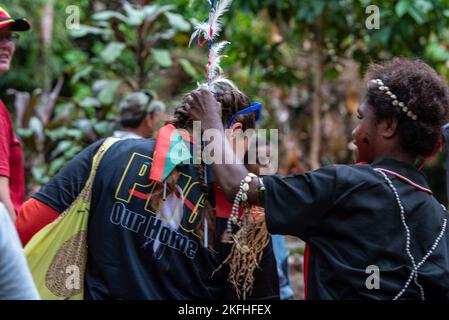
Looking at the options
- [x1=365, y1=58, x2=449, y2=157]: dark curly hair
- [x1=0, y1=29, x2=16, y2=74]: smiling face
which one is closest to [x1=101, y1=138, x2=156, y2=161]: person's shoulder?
[x1=365, y1=58, x2=449, y2=157]: dark curly hair

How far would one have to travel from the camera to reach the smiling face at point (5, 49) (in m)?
3.31

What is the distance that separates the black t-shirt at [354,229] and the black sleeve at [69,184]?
790mm

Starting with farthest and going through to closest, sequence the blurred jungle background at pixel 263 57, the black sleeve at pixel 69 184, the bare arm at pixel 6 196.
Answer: the blurred jungle background at pixel 263 57 → the bare arm at pixel 6 196 → the black sleeve at pixel 69 184

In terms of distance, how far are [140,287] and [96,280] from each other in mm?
220

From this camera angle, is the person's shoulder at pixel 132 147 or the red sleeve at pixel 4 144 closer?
the person's shoulder at pixel 132 147

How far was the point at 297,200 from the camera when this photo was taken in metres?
2.20

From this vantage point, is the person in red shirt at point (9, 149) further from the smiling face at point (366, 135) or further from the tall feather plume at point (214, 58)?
the smiling face at point (366, 135)

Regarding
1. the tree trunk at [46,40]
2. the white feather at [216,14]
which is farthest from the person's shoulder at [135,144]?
the tree trunk at [46,40]

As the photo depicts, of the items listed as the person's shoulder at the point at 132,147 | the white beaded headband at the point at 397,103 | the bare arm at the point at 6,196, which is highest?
the white beaded headband at the point at 397,103

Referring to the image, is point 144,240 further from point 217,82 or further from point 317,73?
point 317,73

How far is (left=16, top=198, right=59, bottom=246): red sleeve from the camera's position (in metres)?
2.60

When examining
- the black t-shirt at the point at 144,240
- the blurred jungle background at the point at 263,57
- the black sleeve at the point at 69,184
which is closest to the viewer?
the black t-shirt at the point at 144,240

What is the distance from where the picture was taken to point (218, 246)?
251 cm

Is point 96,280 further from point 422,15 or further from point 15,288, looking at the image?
point 422,15
